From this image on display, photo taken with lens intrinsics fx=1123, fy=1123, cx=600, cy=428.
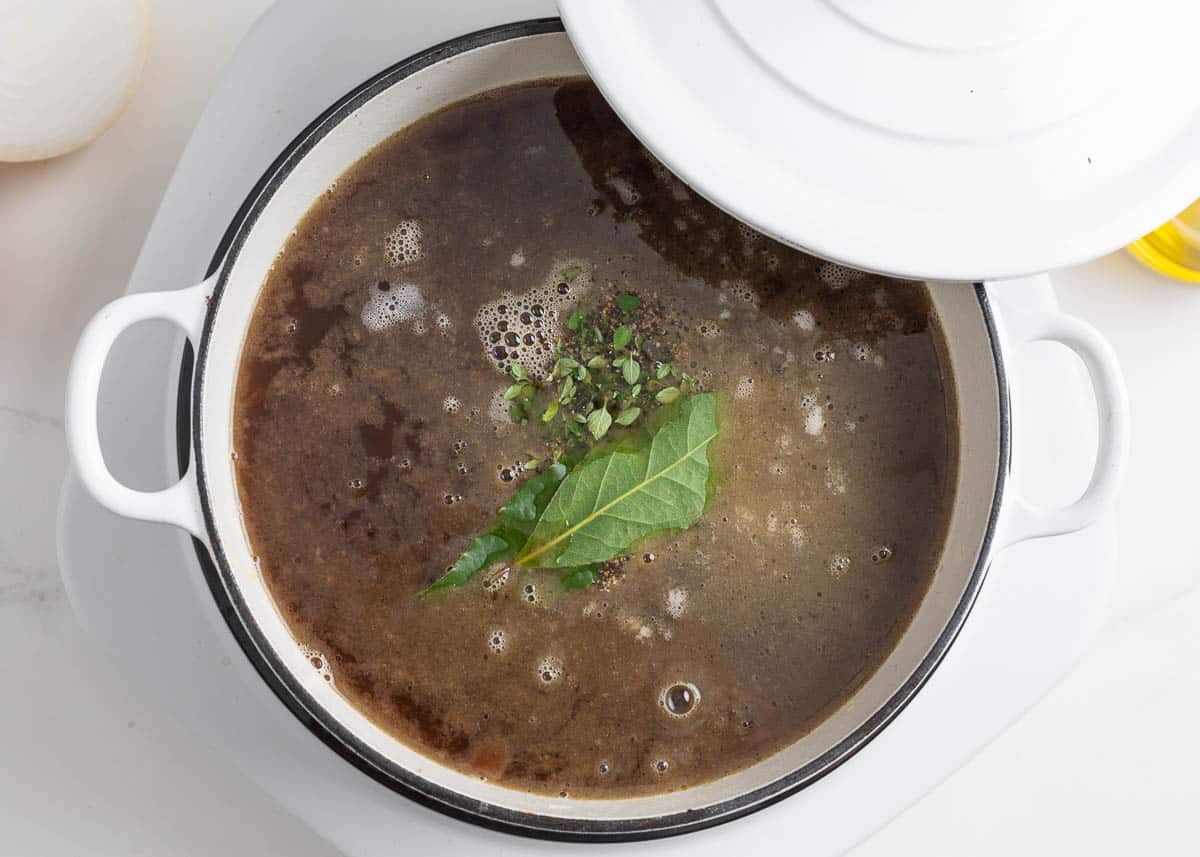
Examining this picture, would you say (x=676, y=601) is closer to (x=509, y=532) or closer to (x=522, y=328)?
(x=509, y=532)

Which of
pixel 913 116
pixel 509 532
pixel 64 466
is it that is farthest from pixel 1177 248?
pixel 64 466

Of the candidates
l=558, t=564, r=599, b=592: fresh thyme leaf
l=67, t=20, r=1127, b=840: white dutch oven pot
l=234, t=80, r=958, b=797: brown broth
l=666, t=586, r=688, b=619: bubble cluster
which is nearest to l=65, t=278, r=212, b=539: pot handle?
l=67, t=20, r=1127, b=840: white dutch oven pot

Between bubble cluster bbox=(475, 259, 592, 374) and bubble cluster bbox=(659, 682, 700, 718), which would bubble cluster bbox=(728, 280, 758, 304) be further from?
bubble cluster bbox=(659, 682, 700, 718)

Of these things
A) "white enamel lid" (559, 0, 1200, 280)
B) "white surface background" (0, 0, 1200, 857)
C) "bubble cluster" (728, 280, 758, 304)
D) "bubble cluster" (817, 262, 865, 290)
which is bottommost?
"white surface background" (0, 0, 1200, 857)

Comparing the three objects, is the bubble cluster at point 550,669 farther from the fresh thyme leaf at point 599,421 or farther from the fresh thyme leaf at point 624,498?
the fresh thyme leaf at point 599,421

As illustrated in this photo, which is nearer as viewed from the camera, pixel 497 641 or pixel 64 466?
pixel 497 641

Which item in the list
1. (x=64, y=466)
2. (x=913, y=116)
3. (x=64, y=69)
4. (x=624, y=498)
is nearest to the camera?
(x=913, y=116)
